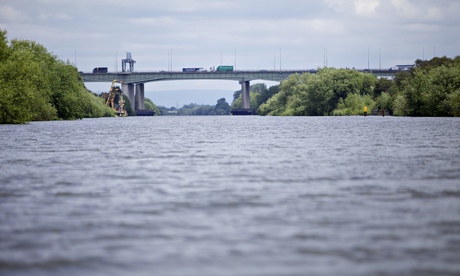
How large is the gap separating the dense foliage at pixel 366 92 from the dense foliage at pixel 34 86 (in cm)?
3644

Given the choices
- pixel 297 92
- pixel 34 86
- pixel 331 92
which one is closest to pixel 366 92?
pixel 331 92

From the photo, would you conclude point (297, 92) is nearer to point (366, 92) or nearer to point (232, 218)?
point (366, 92)

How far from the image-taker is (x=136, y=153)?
101 feet

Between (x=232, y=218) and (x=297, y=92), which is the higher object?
(x=297, y=92)

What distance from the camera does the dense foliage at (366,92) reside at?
96188 mm

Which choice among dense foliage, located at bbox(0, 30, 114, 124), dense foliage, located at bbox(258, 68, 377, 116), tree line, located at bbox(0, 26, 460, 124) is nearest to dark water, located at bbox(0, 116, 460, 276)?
dense foliage, located at bbox(0, 30, 114, 124)

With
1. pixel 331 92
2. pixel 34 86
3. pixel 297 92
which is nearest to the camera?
pixel 34 86

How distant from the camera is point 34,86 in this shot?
8238 centimetres

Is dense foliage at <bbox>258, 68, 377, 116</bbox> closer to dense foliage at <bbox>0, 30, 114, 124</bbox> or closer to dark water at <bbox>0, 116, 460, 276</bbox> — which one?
dense foliage at <bbox>0, 30, 114, 124</bbox>

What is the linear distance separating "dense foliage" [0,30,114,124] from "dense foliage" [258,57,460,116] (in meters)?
36.4

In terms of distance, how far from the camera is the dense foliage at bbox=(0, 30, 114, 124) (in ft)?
229

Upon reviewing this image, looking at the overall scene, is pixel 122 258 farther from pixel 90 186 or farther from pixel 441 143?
pixel 441 143

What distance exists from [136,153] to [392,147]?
10564 millimetres

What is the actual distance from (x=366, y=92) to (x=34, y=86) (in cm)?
6675
